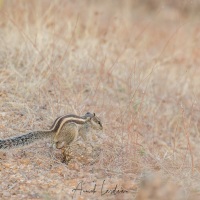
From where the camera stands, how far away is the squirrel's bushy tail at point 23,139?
485cm

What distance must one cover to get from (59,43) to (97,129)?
131 inches

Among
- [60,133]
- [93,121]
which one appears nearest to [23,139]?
[60,133]

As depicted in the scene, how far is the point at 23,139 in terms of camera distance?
195 inches

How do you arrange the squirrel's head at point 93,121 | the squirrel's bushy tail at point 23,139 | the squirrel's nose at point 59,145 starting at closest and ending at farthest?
1. the squirrel's bushy tail at point 23,139
2. the squirrel's nose at point 59,145
3. the squirrel's head at point 93,121

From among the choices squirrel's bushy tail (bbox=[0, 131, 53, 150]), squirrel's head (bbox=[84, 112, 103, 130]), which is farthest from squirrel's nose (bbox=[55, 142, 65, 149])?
squirrel's head (bbox=[84, 112, 103, 130])

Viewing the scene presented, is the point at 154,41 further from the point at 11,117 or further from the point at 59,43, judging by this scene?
the point at 11,117

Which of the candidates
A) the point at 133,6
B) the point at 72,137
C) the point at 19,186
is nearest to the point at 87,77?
the point at 72,137

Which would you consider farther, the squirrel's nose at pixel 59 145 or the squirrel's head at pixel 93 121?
the squirrel's head at pixel 93 121

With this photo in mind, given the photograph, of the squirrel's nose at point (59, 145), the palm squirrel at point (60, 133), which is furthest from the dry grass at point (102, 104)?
the palm squirrel at point (60, 133)

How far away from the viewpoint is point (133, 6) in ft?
55.6

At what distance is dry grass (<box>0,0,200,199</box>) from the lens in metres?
4.91

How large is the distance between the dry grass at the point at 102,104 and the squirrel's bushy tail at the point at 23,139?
27 cm

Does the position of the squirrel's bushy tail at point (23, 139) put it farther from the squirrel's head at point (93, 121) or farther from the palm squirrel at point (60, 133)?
the squirrel's head at point (93, 121)

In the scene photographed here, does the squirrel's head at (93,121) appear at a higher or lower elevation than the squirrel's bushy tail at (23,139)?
higher
